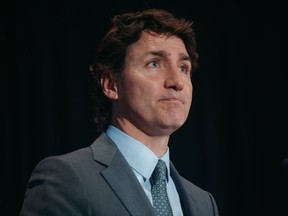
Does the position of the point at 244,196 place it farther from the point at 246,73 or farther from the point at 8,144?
the point at 8,144

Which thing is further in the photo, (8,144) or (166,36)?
(8,144)

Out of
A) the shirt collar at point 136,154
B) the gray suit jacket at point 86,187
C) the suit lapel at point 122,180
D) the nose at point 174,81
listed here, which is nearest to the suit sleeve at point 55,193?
the gray suit jacket at point 86,187

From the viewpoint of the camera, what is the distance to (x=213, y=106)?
3004 mm

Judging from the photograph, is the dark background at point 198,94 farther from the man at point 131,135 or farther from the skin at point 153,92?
the skin at point 153,92

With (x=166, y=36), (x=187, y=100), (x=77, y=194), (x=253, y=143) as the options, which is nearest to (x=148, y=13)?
(x=166, y=36)

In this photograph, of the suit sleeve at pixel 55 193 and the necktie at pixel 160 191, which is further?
the necktie at pixel 160 191

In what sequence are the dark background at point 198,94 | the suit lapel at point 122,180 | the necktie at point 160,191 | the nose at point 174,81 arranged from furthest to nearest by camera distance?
the dark background at point 198,94
the nose at point 174,81
the necktie at point 160,191
the suit lapel at point 122,180

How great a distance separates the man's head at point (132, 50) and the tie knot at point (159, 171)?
0.20 meters

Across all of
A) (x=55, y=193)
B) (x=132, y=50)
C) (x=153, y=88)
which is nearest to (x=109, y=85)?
(x=132, y=50)

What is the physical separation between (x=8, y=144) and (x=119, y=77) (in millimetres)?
1112

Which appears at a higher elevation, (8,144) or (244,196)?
(8,144)

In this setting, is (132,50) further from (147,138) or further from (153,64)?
(147,138)

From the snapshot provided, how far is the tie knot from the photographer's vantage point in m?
1.72

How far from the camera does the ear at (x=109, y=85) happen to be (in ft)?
6.23
